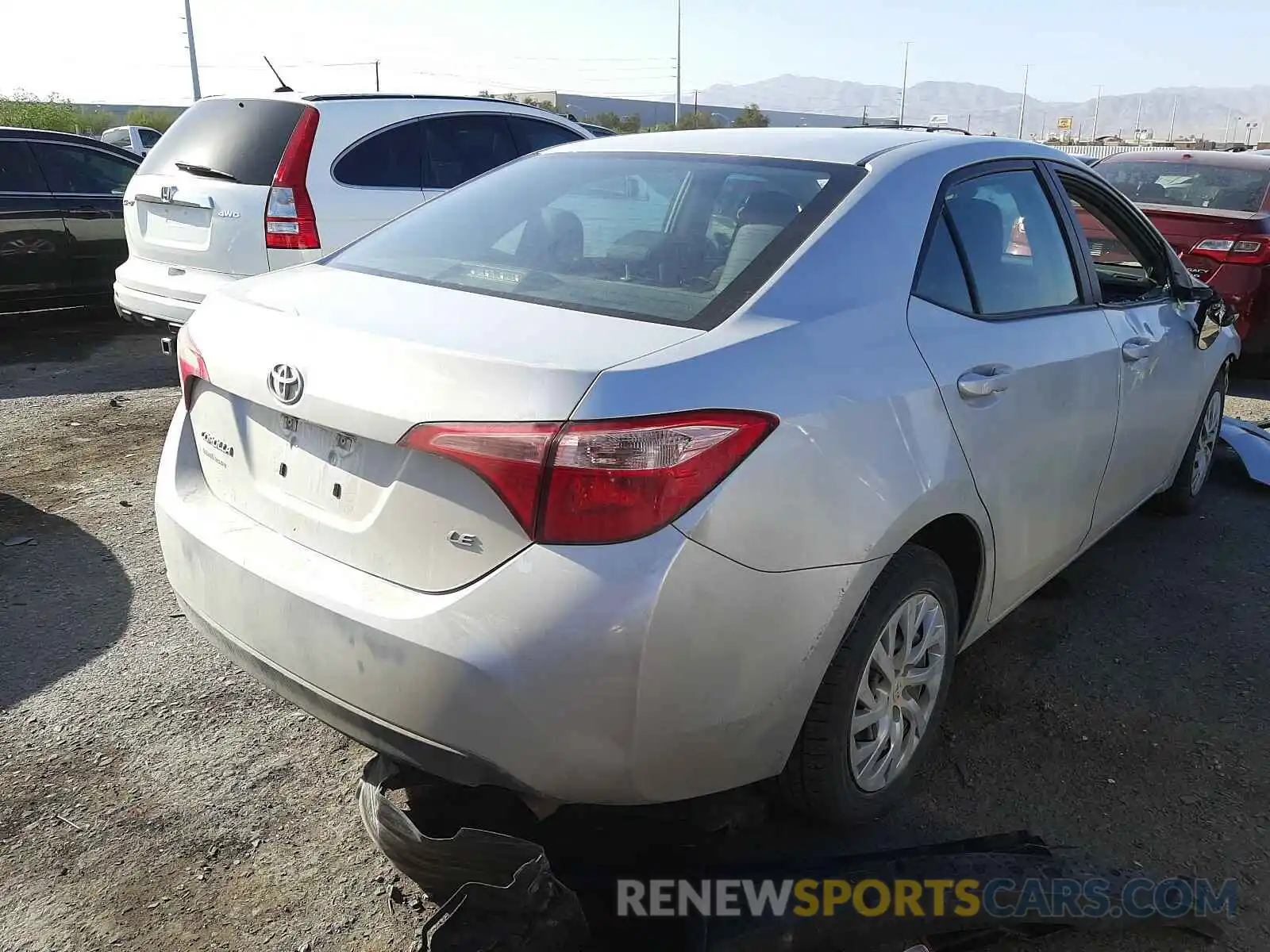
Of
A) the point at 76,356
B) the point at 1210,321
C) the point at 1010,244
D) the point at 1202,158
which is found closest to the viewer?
the point at 1010,244

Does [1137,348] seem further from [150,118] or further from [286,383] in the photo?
[150,118]

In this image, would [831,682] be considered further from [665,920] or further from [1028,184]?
[1028,184]

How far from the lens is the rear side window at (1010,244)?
2.80m

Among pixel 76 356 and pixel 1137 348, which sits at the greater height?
pixel 1137 348

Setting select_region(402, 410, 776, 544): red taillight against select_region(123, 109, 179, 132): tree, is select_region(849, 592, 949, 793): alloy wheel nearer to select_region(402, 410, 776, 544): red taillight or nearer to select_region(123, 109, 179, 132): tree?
select_region(402, 410, 776, 544): red taillight

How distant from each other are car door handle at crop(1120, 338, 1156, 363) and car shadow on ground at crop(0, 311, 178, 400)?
5.93 metres

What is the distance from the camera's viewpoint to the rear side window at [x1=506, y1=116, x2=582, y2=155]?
728cm

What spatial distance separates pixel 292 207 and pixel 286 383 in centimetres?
410

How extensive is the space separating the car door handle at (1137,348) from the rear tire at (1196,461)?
1.13 metres

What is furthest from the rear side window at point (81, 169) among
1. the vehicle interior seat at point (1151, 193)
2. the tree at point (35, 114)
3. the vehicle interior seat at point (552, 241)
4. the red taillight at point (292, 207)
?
the tree at point (35, 114)

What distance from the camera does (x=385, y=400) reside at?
1979mm

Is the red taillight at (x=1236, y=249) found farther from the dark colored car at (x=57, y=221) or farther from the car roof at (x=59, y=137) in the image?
the dark colored car at (x=57, y=221)

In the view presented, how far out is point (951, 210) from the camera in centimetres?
276

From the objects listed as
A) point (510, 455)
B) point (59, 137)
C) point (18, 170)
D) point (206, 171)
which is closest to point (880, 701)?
point (510, 455)
